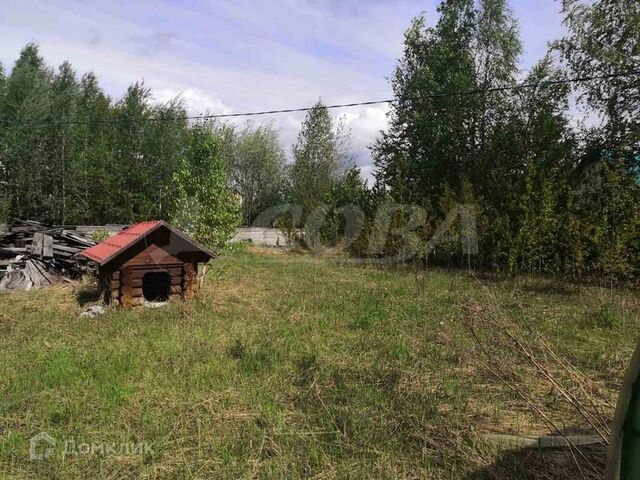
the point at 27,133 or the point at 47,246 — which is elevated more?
the point at 27,133

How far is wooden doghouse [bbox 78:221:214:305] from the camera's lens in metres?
7.55

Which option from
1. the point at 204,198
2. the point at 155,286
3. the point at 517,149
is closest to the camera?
the point at 155,286

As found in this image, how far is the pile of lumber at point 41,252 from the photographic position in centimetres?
1019

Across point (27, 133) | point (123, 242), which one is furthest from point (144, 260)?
point (27, 133)

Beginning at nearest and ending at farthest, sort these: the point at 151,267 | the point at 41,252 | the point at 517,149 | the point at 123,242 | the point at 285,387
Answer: the point at 285,387 → the point at 123,242 → the point at 151,267 → the point at 41,252 → the point at 517,149

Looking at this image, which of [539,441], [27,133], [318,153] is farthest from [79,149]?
[539,441]

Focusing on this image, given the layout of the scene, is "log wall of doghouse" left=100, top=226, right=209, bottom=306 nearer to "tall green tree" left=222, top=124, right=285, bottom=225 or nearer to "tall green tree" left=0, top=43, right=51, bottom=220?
"tall green tree" left=0, top=43, right=51, bottom=220

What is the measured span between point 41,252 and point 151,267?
4365mm

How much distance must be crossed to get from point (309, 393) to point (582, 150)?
562 inches

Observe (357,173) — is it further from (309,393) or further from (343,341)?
(309,393)

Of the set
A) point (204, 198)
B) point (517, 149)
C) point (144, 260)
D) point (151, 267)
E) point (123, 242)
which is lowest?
point (151, 267)

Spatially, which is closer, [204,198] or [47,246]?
[47,246]

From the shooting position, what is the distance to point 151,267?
7891 mm

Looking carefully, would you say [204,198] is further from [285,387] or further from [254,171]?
[254,171]
